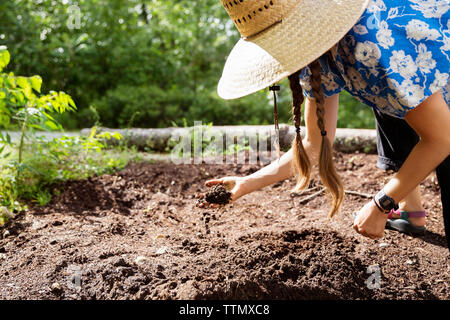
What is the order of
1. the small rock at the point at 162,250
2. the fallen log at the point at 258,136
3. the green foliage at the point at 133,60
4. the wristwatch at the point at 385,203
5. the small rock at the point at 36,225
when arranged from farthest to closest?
1. the green foliage at the point at 133,60
2. the fallen log at the point at 258,136
3. the small rock at the point at 36,225
4. the small rock at the point at 162,250
5. the wristwatch at the point at 385,203

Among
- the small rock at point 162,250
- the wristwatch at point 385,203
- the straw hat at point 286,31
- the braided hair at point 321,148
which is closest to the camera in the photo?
the straw hat at point 286,31

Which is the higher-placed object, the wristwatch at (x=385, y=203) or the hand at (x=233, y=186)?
the wristwatch at (x=385, y=203)

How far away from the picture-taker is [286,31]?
1.58m

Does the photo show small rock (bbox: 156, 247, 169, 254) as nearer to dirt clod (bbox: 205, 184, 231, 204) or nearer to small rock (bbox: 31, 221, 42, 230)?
dirt clod (bbox: 205, 184, 231, 204)

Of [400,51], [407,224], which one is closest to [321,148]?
[400,51]

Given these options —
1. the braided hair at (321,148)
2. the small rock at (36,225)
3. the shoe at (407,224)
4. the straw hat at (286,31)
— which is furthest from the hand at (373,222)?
the small rock at (36,225)

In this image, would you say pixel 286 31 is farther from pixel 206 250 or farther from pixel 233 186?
pixel 206 250

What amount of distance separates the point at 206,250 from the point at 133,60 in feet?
17.9

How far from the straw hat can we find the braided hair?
0.41 ft

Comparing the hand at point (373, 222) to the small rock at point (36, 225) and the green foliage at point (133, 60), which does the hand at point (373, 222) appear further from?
the green foliage at point (133, 60)

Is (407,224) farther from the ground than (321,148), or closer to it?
closer to it

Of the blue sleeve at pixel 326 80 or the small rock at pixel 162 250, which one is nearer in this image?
the blue sleeve at pixel 326 80

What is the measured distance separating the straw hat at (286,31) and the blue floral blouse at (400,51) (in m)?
0.11

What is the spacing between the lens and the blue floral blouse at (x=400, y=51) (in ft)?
5.17
